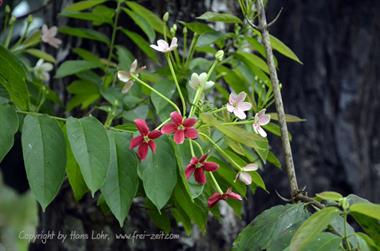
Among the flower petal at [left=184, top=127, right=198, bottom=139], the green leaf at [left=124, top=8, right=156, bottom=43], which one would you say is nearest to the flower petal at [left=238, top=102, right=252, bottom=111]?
the flower petal at [left=184, top=127, right=198, bottom=139]

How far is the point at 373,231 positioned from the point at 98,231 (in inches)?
34.2

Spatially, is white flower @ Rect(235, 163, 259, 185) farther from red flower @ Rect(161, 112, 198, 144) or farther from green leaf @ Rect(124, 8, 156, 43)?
green leaf @ Rect(124, 8, 156, 43)

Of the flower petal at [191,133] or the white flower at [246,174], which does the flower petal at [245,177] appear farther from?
the flower petal at [191,133]

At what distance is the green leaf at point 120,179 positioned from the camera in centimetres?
108

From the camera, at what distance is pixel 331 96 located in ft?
8.59

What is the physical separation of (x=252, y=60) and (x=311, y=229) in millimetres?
615

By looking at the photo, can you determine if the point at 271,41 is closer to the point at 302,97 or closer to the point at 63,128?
the point at 63,128

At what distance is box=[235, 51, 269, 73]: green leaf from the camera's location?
1.43 metres

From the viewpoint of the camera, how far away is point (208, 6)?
1.90 meters

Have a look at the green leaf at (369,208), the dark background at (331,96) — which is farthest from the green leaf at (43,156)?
the dark background at (331,96)

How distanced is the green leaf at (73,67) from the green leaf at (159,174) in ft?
1.82

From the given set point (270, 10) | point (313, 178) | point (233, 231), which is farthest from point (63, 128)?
point (270, 10)

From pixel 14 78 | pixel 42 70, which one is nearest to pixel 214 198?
pixel 14 78

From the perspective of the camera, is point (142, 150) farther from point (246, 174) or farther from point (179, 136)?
point (246, 174)
